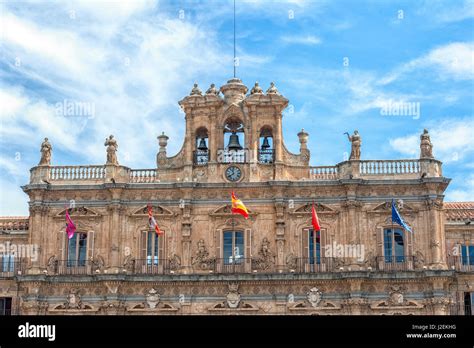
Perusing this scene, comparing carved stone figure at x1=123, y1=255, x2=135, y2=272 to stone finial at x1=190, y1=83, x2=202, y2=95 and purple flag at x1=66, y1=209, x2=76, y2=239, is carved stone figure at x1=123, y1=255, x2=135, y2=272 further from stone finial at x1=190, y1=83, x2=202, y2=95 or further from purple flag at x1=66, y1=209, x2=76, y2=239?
stone finial at x1=190, y1=83, x2=202, y2=95

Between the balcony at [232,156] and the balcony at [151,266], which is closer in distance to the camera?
the balcony at [151,266]

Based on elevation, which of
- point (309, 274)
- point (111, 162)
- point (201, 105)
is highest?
point (201, 105)

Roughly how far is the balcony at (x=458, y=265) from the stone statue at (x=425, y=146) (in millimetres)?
5606

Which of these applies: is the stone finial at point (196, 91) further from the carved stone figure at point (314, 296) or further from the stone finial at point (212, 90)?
the carved stone figure at point (314, 296)

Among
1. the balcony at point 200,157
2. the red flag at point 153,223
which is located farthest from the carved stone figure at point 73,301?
the balcony at point 200,157

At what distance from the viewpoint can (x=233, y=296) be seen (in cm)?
4109

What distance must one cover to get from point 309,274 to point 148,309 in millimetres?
8516

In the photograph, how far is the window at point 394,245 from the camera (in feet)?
136

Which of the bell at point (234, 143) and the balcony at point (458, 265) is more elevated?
the bell at point (234, 143)

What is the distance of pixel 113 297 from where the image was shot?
4125 centimetres
